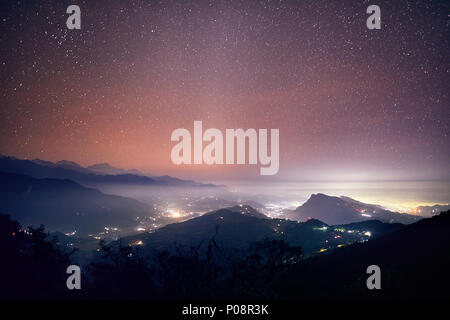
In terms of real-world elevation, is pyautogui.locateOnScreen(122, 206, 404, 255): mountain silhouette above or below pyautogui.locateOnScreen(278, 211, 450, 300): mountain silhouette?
below

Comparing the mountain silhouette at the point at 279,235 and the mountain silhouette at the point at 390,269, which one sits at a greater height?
the mountain silhouette at the point at 390,269

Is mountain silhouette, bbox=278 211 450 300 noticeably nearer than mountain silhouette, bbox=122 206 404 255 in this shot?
Yes

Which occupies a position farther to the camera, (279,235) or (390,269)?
(279,235)

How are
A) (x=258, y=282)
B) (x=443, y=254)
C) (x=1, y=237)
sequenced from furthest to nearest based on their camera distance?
(x=1, y=237)
(x=443, y=254)
(x=258, y=282)

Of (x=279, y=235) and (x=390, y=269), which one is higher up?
(x=390, y=269)

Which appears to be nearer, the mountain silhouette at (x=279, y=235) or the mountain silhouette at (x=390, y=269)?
the mountain silhouette at (x=390, y=269)
